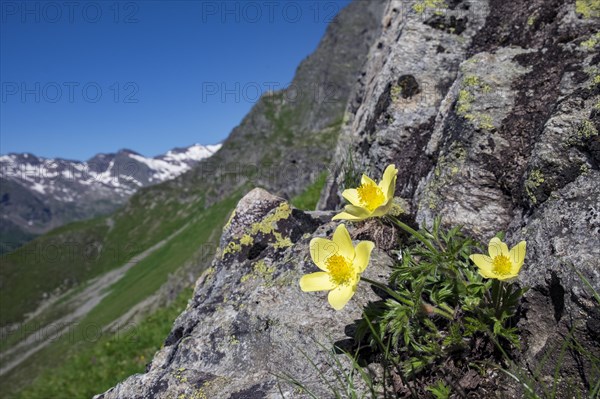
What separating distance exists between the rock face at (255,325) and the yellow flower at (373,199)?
110cm

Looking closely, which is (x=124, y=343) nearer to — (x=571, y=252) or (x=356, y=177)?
(x=356, y=177)

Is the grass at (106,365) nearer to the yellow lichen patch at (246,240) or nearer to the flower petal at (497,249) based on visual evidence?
the yellow lichen patch at (246,240)

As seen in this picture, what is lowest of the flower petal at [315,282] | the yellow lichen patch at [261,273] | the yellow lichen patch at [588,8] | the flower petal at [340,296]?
the yellow lichen patch at [261,273]

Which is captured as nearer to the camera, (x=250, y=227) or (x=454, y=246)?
(x=454, y=246)

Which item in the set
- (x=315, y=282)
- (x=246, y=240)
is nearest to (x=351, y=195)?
(x=315, y=282)

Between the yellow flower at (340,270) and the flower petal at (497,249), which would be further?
the flower petal at (497,249)

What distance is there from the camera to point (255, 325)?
518 cm

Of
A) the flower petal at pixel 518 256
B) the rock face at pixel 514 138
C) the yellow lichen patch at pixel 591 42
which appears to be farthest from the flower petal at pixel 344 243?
the yellow lichen patch at pixel 591 42

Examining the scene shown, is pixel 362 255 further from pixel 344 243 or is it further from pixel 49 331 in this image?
pixel 49 331

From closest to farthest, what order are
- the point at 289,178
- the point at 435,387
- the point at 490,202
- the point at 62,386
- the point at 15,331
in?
the point at 435,387 → the point at 490,202 → the point at 62,386 → the point at 289,178 → the point at 15,331

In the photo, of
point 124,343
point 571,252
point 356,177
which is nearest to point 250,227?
point 356,177

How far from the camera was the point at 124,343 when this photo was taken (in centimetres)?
1500

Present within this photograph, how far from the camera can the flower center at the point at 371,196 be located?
368cm

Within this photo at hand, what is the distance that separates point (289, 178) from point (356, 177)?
54.4 meters
